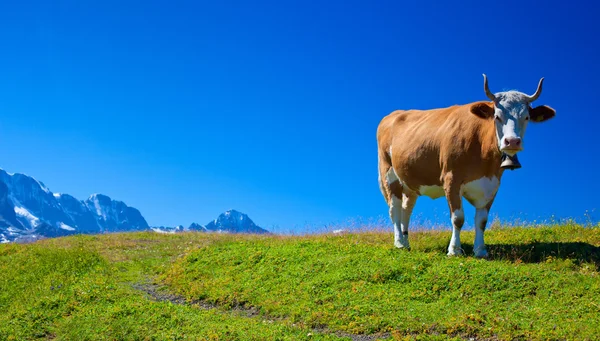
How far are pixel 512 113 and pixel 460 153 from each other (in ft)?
5.70

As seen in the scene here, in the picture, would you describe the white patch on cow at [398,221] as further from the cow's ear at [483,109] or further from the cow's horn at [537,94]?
the cow's horn at [537,94]

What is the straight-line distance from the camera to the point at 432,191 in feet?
56.2

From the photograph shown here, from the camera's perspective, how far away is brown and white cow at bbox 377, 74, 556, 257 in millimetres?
14969

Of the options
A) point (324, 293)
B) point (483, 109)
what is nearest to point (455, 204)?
point (483, 109)

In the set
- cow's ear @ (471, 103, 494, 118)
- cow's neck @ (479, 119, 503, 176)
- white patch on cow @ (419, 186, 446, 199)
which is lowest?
white patch on cow @ (419, 186, 446, 199)

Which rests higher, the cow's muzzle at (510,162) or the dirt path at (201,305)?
the cow's muzzle at (510,162)

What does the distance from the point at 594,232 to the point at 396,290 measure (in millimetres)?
9260

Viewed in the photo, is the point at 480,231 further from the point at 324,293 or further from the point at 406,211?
the point at 324,293

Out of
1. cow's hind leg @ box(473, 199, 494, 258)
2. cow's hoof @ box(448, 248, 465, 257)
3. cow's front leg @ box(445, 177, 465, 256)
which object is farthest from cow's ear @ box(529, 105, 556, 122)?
cow's hoof @ box(448, 248, 465, 257)

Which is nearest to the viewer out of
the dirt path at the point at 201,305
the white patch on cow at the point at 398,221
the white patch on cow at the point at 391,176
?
the dirt path at the point at 201,305

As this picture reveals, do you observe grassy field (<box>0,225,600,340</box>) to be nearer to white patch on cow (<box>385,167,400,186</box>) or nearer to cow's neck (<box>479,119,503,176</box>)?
white patch on cow (<box>385,167,400,186</box>)

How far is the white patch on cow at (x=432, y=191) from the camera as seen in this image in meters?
16.9

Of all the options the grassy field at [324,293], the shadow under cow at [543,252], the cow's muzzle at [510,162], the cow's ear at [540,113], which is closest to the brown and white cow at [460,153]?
the cow's ear at [540,113]

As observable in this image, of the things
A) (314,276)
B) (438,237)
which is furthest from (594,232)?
(314,276)
